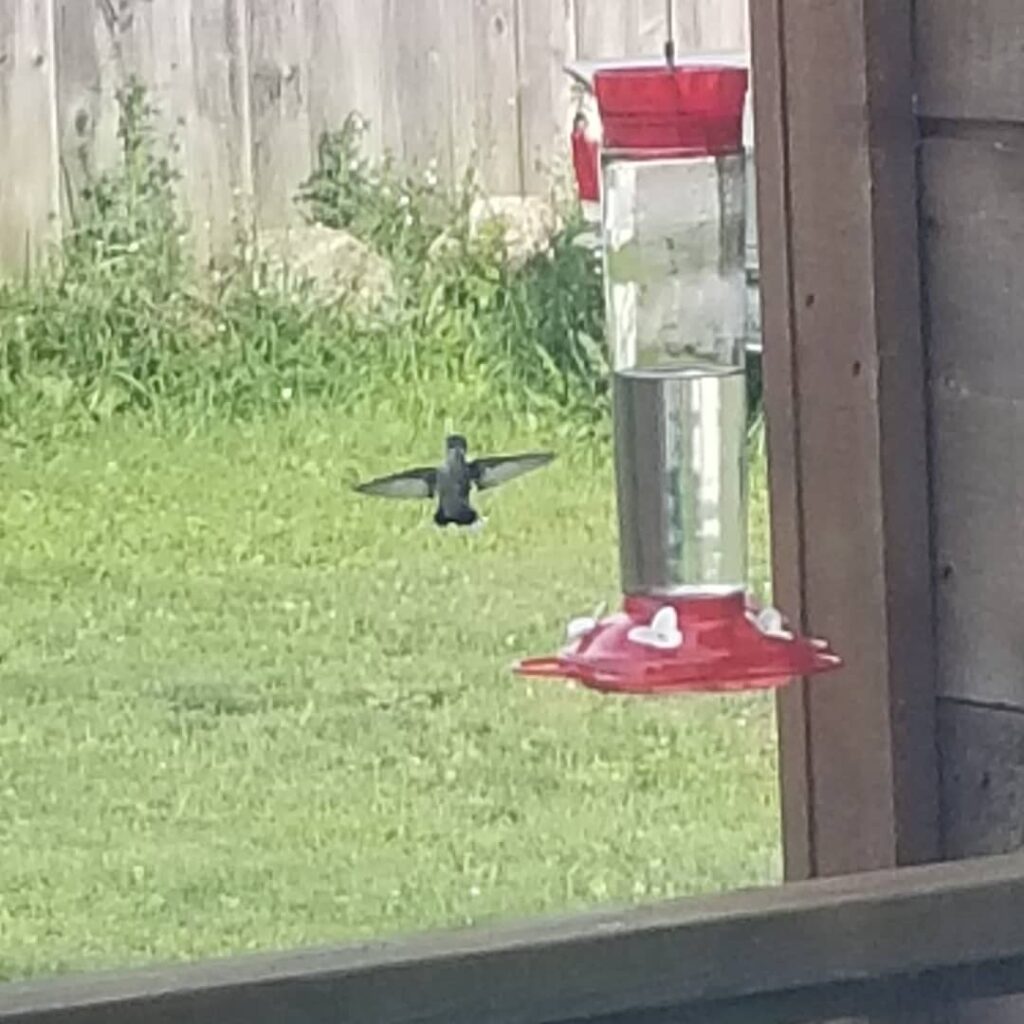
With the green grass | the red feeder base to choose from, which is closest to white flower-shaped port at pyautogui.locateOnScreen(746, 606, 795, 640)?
the red feeder base

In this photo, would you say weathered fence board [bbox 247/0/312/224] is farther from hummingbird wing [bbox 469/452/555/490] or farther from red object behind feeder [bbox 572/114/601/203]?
red object behind feeder [bbox 572/114/601/203]

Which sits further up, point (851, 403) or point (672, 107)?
point (672, 107)

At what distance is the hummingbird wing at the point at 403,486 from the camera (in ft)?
4.26

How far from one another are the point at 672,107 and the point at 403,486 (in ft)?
1.33

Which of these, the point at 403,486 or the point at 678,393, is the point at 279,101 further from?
the point at 678,393

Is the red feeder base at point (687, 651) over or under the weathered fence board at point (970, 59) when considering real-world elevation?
under

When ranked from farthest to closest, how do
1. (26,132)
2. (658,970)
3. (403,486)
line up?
(26,132) < (403,486) < (658,970)

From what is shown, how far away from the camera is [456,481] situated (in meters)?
1.49

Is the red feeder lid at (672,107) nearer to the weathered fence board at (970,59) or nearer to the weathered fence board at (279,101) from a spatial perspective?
the weathered fence board at (970,59)

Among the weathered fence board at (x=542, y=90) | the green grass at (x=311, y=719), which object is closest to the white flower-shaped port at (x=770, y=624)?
the green grass at (x=311, y=719)

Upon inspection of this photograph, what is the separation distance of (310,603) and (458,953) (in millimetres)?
2382

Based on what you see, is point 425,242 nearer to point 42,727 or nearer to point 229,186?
point 229,186

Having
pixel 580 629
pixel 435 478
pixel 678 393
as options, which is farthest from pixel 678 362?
pixel 435 478

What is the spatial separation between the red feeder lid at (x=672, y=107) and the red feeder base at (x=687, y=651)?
0.16 meters
